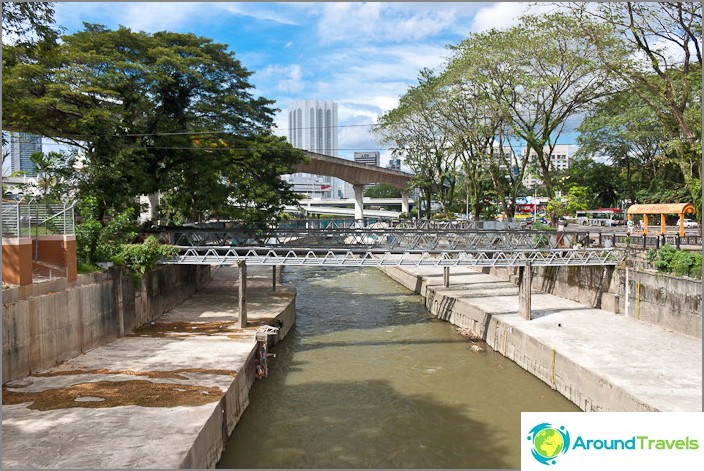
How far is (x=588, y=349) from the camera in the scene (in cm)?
1844

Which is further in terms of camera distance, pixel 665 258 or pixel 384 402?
pixel 665 258

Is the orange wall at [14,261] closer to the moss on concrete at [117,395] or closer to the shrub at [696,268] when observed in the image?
the moss on concrete at [117,395]

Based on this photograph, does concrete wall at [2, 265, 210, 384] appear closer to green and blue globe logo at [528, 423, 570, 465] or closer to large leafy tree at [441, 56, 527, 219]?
green and blue globe logo at [528, 423, 570, 465]

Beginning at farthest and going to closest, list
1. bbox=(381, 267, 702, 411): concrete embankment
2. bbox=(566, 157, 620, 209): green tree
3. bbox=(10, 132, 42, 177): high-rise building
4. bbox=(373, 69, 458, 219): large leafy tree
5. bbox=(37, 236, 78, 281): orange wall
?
bbox=(566, 157, 620, 209): green tree → bbox=(373, 69, 458, 219): large leafy tree → bbox=(10, 132, 42, 177): high-rise building → bbox=(37, 236, 78, 281): orange wall → bbox=(381, 267, 702, 411): concrete embankment

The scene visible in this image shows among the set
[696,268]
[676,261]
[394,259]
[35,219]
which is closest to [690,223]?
[676,261]

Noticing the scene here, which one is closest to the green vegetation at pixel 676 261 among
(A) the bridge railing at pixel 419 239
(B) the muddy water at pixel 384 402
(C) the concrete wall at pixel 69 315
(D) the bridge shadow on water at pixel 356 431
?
(A) the bridge railing at pixel 419 239

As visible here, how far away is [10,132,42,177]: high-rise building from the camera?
2835 centimetres

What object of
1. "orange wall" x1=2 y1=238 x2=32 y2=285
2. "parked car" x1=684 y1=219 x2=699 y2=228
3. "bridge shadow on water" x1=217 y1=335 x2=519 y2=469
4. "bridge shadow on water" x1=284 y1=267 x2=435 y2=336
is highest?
"parked car" x1=684 y1=219 x2=699 y2=228

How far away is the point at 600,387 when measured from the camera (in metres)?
15.2

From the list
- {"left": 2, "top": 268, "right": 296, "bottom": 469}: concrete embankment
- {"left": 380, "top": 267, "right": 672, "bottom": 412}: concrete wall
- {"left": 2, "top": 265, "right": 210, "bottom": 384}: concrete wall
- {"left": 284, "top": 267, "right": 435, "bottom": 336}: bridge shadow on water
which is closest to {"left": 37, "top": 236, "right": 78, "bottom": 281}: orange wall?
{"left": 2, "top": 265, "right": 210, "bottom": 384}: concrete wall

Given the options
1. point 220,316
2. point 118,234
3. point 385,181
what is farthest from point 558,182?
point 385,181

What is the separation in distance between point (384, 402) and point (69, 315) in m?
10.9

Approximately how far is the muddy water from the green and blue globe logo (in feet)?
15.0

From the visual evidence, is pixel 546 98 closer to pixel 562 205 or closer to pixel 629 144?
pixel 562 205
